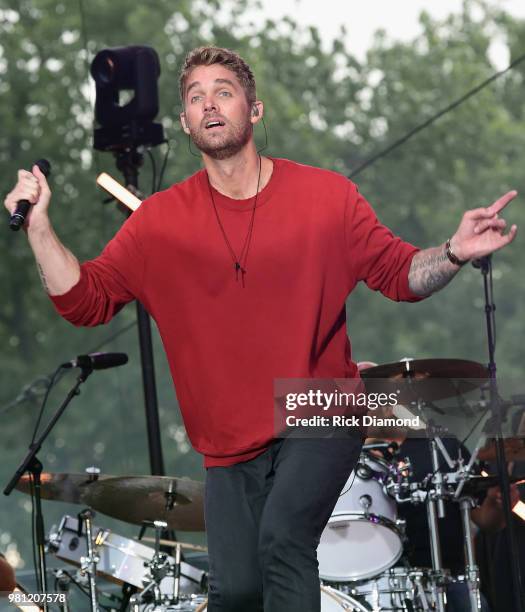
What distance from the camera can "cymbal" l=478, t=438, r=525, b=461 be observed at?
4344 mm

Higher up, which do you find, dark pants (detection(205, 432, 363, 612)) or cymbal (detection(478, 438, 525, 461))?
cymbal (detection(478, 438, 525, 461))

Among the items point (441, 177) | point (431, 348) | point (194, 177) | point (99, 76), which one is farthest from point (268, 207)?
point (441, 177)

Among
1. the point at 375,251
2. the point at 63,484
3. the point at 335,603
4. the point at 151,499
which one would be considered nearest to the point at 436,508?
the point at 335,603

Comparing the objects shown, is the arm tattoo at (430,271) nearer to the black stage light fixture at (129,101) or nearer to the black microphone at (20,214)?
the black microphone at (20,214)

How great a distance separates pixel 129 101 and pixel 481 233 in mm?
3120

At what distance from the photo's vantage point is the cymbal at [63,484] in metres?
4.45

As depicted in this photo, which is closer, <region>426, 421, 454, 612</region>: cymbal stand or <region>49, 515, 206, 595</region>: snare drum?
<region>426, 421, 454, 612</region>: cymbal stand

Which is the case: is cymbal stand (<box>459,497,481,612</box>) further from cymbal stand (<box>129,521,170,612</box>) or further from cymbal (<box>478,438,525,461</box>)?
cymbal stand (<box>129,521,170,612</box>)

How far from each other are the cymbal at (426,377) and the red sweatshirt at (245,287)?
1064 mm

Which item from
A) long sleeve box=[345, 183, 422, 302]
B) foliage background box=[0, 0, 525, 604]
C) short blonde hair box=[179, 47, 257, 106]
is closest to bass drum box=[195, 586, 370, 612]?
long sleeve box=[345, 183, 422, 302]

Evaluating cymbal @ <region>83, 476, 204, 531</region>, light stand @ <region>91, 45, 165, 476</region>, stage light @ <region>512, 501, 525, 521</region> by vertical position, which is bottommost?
stage light @ <region>512, 501, 525, 521</region>

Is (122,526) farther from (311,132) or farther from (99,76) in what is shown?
(99,76)

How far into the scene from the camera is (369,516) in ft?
14.2

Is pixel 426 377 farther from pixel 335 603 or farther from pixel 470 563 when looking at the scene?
pixel 335 603
